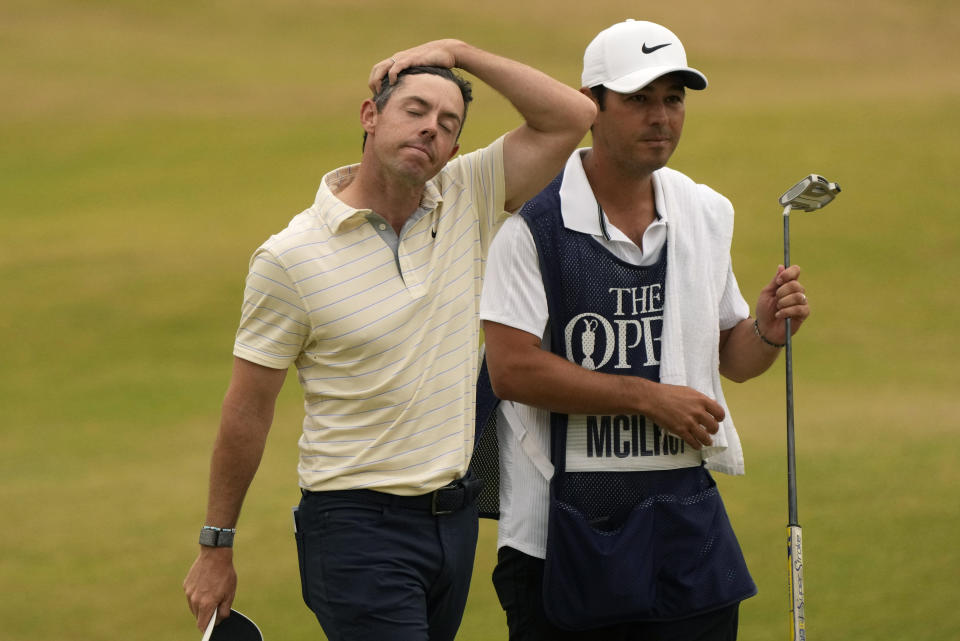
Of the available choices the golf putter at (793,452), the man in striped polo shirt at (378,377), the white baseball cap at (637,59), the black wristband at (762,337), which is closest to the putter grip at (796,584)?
the golf putter at (793,452)

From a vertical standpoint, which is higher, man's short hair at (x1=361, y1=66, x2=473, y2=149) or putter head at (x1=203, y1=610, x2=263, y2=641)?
man's short hair at (x1=361, y1=66, x2=473, y2=149)

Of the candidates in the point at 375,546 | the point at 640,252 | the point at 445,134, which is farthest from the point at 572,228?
the point at 375,546

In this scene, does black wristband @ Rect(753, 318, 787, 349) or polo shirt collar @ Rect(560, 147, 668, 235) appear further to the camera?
black wristband @ Rect(753, 318, 787, 349)

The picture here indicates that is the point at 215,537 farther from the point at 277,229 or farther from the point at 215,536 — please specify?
the point at 277,229

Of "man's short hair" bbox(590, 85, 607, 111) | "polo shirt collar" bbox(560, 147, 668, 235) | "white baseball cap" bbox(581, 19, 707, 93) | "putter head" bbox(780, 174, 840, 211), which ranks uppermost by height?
"white baseball cap" bbox(581, 19, 707, 93)

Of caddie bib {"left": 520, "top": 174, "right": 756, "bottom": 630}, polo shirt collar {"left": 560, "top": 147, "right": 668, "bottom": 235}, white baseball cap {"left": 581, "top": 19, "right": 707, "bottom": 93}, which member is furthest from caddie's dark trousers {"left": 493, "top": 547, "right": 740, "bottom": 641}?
white baseball cap {"left": 581, "top": 19, "right": 707, "bottom": 93}

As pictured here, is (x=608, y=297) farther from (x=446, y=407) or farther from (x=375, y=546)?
(x=375, y=546)

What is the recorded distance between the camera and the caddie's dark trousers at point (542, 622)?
9.06 ft

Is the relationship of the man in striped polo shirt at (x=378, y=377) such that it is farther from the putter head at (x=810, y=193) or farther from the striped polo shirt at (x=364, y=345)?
the putter head at (x=810, y=193)

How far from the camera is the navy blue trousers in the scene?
246 cm

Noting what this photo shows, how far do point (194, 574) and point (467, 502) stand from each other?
0.51 m

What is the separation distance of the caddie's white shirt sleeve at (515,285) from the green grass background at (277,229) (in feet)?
7.68

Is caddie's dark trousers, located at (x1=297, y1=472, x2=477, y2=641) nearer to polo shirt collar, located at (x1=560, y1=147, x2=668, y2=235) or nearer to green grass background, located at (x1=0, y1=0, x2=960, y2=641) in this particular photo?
polo shirt collar, located at (x1=560, y1=147, x2=668, y2=235)

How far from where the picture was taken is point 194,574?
8.38 feet
